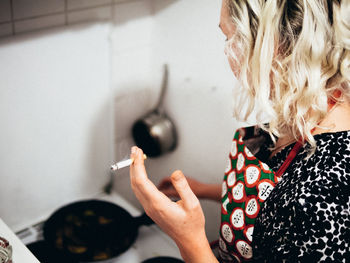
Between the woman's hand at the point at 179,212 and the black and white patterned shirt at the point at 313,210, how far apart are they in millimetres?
141

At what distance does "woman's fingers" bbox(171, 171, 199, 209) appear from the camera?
2.51ft

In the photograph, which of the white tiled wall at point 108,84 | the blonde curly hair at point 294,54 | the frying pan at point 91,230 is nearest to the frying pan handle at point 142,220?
the frying pan at point 91,230

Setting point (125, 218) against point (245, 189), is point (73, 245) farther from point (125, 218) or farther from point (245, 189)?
point (245, 189)

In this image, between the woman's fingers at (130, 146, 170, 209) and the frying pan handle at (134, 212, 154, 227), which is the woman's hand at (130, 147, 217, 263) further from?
the frying pan handle at (134, 212, 154, 227)

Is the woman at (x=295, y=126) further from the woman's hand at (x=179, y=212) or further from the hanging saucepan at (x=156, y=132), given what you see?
the hanging saucepan at (x=156, y=132)

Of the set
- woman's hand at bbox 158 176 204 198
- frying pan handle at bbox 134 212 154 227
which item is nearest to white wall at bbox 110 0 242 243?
woman's hand at bbox 158 176 204 198

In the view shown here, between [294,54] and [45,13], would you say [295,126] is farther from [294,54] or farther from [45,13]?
[45,13]

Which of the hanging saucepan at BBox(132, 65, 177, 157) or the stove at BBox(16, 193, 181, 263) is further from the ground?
the hanging saucepan at BBox(132, 65, 177, 157)

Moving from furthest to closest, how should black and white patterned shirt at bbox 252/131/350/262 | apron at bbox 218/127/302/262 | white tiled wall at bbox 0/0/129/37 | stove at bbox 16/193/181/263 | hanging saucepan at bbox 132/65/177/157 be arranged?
hanging saucepan at bbox 132/65/177/157
stove at bbox 16/193/181/263
white tiled wall at bbox 0/0/129/37
apron at bbox 218/127/302/262
black and white patterned shirt at bbox 252/131/350/262

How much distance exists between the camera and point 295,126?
0.89 m

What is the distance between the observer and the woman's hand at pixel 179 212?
2.56 ft

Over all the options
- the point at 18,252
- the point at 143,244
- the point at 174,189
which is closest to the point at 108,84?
the point at 174,189

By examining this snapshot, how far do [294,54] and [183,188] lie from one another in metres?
0.33

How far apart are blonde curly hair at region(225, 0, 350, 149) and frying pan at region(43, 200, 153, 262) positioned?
0.56m
